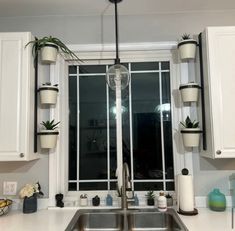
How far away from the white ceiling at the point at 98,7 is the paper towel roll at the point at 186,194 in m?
1.34

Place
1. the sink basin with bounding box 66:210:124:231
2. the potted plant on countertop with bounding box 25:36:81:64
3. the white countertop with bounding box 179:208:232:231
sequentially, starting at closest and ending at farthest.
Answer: the white countertop with bounding box 179:208:232:231 < the sink basin with bounding box 66:210:124:231 < the potted plant on countertop with bounding box 25:36:81:64

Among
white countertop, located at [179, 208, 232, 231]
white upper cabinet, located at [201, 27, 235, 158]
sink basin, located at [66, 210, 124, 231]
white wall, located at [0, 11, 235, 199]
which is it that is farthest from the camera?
white wall, located at [0, 11, 235, 199]

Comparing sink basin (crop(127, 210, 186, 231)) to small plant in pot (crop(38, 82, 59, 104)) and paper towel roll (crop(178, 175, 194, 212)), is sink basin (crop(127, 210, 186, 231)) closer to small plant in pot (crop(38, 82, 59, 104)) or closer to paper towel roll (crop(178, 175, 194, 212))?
paper towel roll (crop(178, 175, 194, 212))

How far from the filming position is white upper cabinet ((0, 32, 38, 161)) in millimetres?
1786

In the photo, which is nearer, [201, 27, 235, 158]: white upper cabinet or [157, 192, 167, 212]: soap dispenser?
[201, 27, 235, 158]: white upper cabinet

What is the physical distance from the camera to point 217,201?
6.13 feet

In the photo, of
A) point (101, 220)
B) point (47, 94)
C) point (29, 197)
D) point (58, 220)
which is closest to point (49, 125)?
point (47, 94)

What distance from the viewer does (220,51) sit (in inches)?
70.9

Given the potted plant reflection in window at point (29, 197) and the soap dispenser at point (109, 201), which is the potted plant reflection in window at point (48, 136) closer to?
the potted plant reflection in window at point (29, 197)

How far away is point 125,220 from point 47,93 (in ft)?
3.61

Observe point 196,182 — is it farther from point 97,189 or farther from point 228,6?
point 228,6

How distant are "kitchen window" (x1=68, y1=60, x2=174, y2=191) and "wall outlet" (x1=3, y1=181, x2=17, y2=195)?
0.44m

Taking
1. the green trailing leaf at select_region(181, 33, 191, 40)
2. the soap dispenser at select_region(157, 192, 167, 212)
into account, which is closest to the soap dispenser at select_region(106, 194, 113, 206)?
the soap dispenser at select_region(157, 192, 167, 212)

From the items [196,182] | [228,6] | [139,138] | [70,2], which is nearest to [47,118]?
[139,138]
